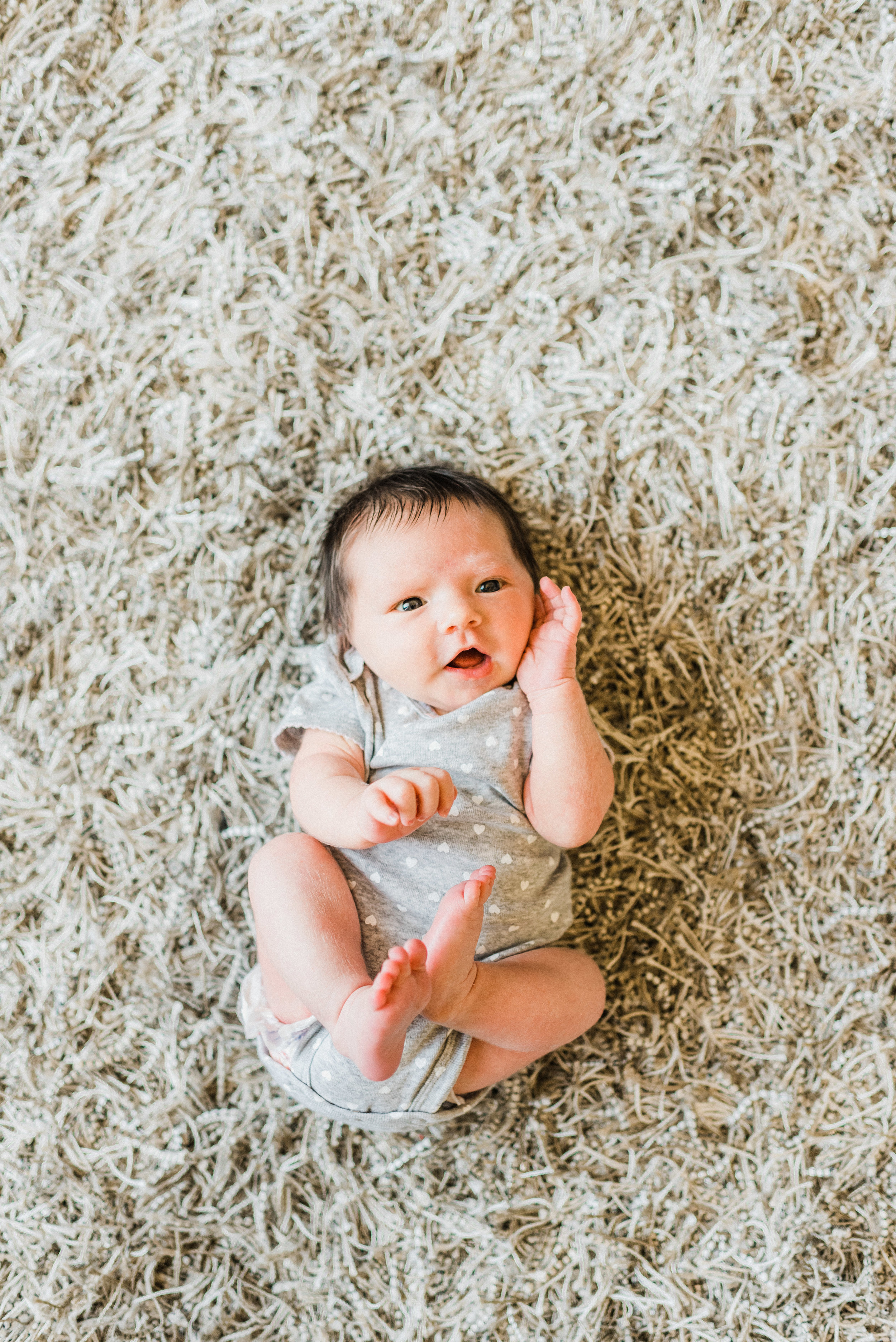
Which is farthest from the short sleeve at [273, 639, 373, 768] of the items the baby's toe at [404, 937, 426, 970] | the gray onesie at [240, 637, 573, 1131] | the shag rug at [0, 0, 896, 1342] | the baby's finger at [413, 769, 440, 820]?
the baby's toe at [404, 937, 426, 970]

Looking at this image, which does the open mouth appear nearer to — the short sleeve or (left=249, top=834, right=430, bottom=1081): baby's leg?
the short sleeve

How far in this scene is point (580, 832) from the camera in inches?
52.4

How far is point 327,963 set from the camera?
47.9 inches

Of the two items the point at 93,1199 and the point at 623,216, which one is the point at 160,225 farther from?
the point at 93,1199

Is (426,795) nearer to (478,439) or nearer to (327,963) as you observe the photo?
(327,963)

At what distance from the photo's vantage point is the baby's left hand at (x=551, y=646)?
1.31 meters

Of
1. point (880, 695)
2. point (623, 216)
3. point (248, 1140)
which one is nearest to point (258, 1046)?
point (248, 1140)

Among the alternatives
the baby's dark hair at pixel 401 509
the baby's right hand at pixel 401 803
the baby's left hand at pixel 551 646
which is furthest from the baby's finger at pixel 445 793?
the baby's dark hair at pixel 401 509

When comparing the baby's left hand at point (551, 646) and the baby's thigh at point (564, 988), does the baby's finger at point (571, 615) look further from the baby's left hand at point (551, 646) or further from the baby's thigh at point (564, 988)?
the baby's thigh at point (564, 988)

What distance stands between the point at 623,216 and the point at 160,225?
763 mm

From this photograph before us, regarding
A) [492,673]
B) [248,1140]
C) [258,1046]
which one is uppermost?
[492,673]

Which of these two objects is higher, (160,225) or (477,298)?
(160,225)

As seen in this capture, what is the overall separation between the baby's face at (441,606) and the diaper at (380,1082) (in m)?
0.47

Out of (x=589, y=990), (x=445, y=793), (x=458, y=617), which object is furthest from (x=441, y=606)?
(x=589, y=990)
